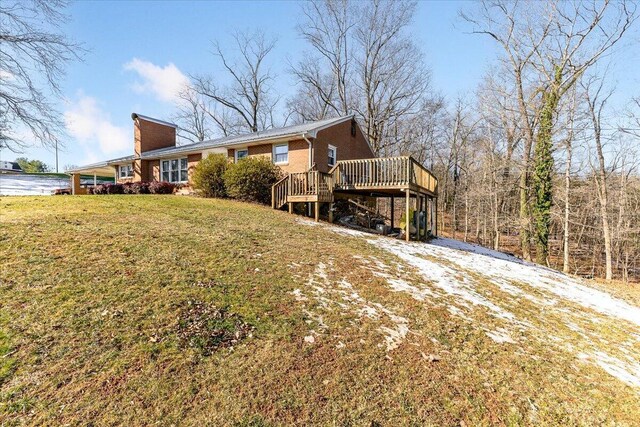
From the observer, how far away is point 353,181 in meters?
14.4

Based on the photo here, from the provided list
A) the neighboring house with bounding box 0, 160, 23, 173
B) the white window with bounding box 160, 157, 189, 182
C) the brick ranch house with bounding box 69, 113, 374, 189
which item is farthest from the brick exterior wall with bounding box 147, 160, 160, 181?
the neighboring house with bounding box 0, 160, 23, 173

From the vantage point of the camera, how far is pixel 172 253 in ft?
21.6

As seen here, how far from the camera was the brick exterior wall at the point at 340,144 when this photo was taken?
17.3m

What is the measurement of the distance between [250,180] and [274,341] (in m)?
12.3

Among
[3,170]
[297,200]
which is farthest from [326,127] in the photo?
[3,170]

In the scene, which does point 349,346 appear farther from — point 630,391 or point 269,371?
point 630,391

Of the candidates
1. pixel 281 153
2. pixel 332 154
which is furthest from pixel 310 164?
pixel 332 154

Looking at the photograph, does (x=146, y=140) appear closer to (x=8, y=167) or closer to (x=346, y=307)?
(x=346, y=307)

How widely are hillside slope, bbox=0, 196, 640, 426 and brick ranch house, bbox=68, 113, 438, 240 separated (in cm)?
653

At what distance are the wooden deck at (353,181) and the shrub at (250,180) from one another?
3.34 feet

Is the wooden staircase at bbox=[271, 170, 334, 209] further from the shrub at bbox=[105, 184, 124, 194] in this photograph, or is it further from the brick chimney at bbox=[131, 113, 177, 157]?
the brick chimney at bbox=[131, 113, 177, 157]

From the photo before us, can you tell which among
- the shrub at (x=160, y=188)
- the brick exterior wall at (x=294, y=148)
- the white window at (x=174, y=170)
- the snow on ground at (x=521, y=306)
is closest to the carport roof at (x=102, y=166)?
the brick exterior wall at (x=294, y=148)

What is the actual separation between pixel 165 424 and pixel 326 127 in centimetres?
1626

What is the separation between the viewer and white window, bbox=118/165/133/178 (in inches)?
986
